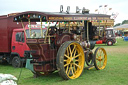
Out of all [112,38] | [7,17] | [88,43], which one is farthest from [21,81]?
[112,38]

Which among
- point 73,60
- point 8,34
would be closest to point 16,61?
point 8,34

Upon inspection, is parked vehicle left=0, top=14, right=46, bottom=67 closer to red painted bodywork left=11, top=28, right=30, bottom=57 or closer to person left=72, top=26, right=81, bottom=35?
red painted bodywork left=11, top=28, right=30, bottom=57

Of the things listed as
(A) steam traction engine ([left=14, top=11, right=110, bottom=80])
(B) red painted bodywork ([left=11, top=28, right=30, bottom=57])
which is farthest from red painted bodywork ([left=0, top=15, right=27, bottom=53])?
(A) steam traction engine ([left=14, top=11, right=110, bottom=80])

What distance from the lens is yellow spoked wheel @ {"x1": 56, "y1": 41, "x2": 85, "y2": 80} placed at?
20.2ft

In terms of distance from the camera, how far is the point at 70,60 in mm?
6574

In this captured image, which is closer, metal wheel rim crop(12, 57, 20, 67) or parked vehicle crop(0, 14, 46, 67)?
parked vehicle crop(0, 14, 46, 67)

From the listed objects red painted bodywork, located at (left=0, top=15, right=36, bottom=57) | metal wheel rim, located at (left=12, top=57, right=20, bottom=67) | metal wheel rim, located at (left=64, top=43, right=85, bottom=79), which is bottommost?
metal wheel rim, located at (left=12, top=57, right=20, bottom=67)

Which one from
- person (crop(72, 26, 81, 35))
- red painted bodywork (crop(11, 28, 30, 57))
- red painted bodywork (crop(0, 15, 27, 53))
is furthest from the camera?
red painted bodywork (crop(0, 15, 27, 53))

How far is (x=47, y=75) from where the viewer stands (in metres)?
7.44

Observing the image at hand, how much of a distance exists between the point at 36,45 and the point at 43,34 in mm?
559

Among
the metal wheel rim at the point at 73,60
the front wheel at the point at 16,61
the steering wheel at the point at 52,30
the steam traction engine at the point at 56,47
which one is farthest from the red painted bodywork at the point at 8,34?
the metal wheel rim at the point at 73,60

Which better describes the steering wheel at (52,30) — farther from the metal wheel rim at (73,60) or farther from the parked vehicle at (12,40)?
the parked vehicle at (12,40)

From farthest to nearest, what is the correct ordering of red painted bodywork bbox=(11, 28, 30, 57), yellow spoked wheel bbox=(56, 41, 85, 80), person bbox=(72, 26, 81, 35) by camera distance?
red painted bodywork bbox=(11, 28, 30, 57) < person bbox=(72, 26, 81, 35) < yellow spoked wheel bbox=(56, 41, 85, 80)

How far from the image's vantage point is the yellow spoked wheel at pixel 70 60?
616cm
